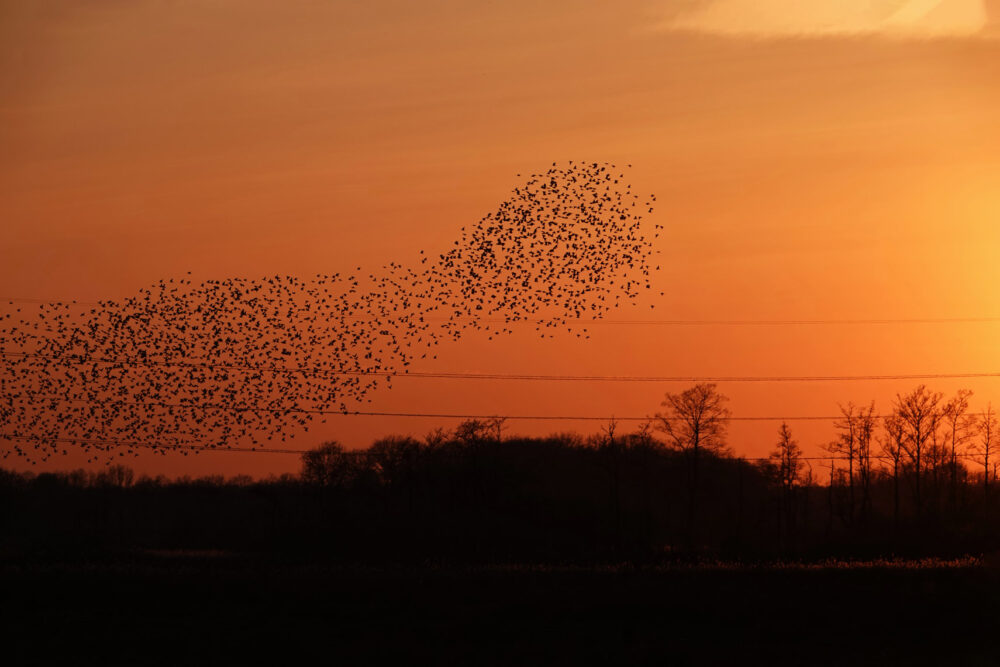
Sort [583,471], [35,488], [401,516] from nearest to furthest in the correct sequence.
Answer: [401,516], [583,471], [35,488]

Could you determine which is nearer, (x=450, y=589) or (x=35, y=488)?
(x=450, y=589)

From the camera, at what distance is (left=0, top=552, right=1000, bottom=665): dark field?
30.1 m

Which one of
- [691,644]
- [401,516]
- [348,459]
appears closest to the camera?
[691,644]

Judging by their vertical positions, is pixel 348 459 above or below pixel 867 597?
above

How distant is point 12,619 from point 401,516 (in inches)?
1639

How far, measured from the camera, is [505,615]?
35.8 metres

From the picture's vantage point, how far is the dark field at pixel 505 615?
3011cm

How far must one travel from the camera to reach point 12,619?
112ft

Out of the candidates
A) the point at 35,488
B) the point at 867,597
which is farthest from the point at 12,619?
the point at 35,488

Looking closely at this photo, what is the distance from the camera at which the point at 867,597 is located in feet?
121

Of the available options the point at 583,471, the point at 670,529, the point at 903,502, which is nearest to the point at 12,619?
the point at 670,529

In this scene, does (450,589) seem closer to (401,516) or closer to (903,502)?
(401,516)

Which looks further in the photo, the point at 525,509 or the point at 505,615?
the point at 525,509

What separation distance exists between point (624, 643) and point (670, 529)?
58725 mm
